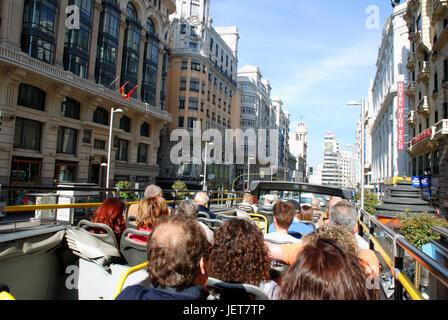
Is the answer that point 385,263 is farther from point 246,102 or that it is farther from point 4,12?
point 246,102

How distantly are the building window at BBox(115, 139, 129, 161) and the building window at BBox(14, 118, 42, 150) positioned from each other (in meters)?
9.68

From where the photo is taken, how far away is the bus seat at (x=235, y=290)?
2043 mm

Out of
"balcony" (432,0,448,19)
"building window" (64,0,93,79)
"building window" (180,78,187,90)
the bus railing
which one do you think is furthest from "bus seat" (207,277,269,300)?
"building window" (180,78,187,90)

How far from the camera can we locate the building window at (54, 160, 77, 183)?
26.2 metres

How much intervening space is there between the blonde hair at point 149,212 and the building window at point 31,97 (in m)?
24.7

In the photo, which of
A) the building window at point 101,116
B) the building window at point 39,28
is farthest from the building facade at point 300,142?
the building window at point 39,28

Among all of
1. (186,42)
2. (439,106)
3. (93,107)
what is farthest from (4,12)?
(439,106)

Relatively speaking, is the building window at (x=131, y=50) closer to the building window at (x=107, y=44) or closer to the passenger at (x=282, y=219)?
the building window at (x=107, y=44)

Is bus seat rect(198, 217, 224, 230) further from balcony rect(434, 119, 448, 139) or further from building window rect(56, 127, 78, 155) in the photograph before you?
building window rect(56, 127, 78, 155)

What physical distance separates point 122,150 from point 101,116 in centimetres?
492

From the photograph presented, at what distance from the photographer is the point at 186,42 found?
5047 cm

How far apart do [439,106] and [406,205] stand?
69.5 ft

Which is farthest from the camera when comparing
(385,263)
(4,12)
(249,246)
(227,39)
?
(227,39)
